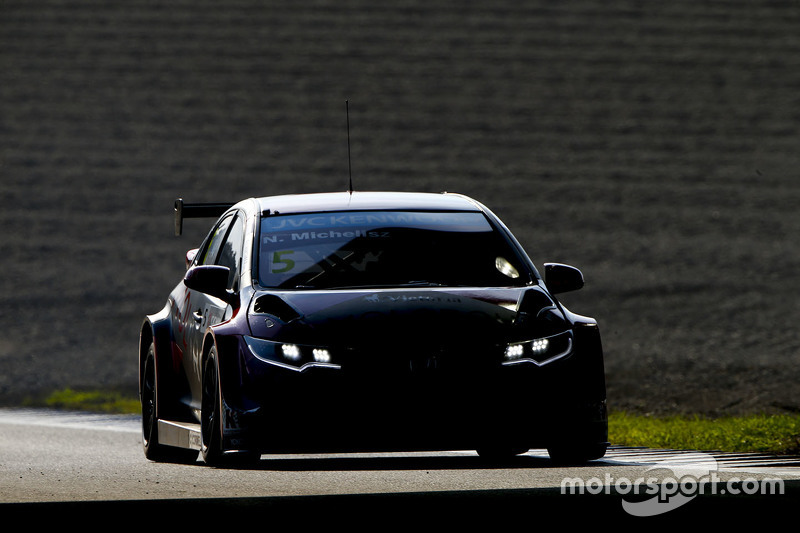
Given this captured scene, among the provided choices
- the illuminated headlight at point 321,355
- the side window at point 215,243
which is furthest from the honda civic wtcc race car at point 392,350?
the side window at point 215,243

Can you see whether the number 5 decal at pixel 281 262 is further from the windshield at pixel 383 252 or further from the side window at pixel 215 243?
the side window at pixel 215 243

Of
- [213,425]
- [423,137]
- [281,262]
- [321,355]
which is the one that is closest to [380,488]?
[213,425]

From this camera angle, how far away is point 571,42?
31.6m

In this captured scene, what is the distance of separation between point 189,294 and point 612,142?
799 inches

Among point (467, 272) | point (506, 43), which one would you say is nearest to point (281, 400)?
point (467, 272)

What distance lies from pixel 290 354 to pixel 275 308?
28 centimetres

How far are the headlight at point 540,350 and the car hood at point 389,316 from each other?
7 centimetres

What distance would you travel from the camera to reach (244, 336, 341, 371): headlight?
8.28 meters

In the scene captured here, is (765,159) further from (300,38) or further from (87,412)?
(87,412)

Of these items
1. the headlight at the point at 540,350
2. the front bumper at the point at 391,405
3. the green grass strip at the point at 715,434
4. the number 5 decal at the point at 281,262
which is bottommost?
the green grass strip at the point at 715,434

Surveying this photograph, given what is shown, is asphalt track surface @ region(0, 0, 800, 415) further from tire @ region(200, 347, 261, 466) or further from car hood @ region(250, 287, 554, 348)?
car hood @ region(250, 287, 554, 348)

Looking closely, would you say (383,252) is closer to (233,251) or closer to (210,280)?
(210,280)

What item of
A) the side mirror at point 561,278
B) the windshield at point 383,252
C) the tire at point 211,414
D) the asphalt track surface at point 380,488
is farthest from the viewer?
the side mirror at point 561,278

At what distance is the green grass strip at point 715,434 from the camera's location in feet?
40.8
